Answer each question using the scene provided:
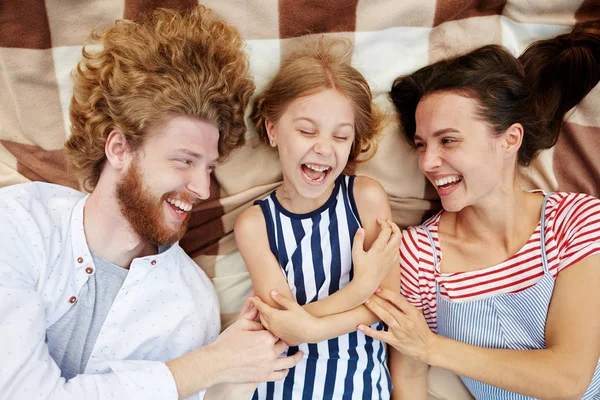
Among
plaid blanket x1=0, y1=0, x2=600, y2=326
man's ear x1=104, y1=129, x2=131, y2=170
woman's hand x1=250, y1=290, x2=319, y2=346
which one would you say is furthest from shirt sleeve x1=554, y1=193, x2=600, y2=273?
man's ear x1=104, y1=129, x2=131, y2=170

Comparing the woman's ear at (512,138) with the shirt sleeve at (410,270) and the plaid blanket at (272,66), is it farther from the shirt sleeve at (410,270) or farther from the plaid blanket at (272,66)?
the shirt sleeve at (410,270)

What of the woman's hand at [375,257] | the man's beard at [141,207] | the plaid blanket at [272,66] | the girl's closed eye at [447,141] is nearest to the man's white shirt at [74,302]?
the man's beard at [141,207]

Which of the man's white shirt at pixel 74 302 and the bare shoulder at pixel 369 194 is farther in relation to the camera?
the bare shoulder at pixel 369 194

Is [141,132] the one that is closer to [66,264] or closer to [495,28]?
[66,264]

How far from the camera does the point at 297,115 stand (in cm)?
180

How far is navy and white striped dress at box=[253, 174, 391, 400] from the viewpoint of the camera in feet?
6.41

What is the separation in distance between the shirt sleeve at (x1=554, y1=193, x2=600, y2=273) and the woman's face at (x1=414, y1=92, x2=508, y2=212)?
281 millimetres

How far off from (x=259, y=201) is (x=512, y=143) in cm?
92

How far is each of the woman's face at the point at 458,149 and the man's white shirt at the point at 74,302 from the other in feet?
3.09

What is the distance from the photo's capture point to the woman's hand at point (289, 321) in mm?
1765

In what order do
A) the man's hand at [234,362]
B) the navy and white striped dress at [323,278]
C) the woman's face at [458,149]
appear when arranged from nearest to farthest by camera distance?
1. the man's hand at [234,362]
2. the woman's face at [458,149]
3. the navy and white striped dress at [323,278]

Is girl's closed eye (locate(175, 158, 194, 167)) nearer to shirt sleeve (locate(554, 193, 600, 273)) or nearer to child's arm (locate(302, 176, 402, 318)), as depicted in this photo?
child's arm (locate(302, 176, 402, 318))

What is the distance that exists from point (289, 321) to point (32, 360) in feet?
2.52

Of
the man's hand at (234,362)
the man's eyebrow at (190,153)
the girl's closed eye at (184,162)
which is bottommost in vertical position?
the man's hand at (234,362)
